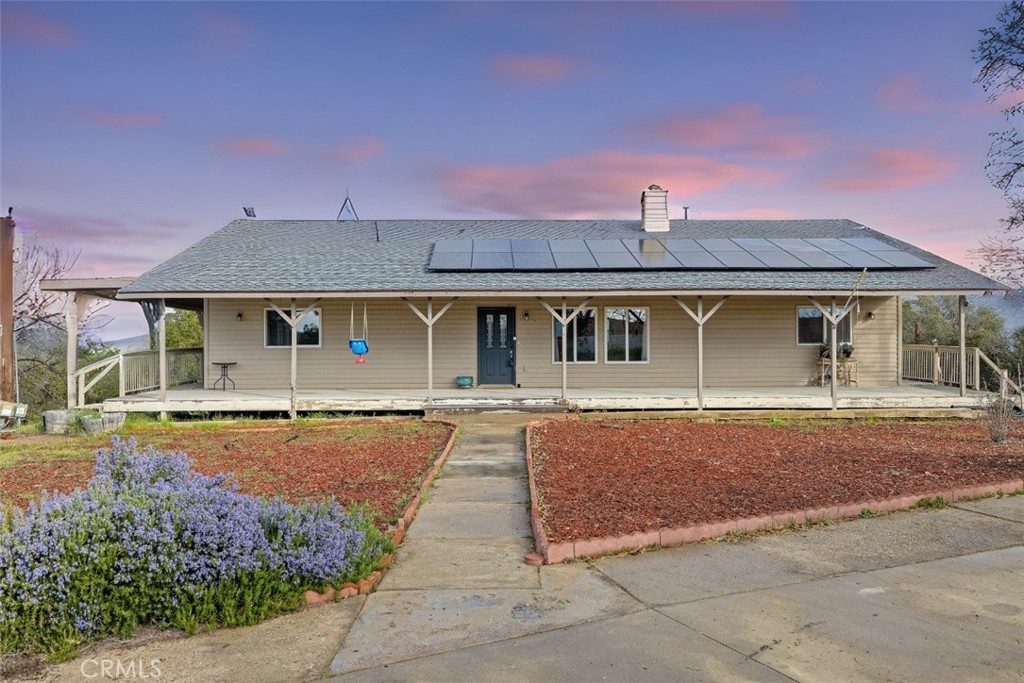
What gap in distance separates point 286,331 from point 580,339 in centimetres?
736

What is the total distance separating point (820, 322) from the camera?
17.0 meters

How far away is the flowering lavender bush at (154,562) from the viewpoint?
387 centimetres

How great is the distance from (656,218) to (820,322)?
5682 millimetres

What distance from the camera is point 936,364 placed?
1686 centimetres

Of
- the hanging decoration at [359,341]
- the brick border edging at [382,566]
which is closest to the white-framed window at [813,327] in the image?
the hanging decoration at [359,341]

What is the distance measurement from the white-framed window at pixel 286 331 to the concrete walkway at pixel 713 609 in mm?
11376

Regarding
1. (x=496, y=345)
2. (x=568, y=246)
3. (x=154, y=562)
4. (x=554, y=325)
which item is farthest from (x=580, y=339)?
(x=154, y=562)

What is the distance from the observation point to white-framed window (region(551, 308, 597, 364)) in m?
16.8

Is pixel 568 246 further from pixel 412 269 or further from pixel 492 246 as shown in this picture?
pixel 412 269

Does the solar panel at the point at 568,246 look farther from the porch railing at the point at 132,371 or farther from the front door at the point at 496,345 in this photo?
the porch railing at the point at 132,371

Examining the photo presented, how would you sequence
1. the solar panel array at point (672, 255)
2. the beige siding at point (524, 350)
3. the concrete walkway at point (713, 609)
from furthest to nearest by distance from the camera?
the beige siding at point (524, 350) < the solar panel array at point (672, 255) < the concrete walkway at point (713, 609)

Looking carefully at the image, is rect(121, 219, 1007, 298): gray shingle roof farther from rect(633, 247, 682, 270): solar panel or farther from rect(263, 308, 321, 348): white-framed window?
rect(263, 308, 321, 348): white-framed window

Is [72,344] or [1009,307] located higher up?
[1009,307]

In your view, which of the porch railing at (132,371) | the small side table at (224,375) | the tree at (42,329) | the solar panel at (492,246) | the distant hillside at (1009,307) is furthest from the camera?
the distant hillside at (1009,307)
